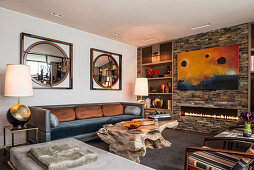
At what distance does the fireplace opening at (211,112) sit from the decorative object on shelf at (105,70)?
2.11 m

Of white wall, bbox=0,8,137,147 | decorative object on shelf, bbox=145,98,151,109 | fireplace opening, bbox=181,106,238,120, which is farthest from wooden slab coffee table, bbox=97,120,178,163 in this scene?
→ decorative object on shelf, bbox=145,98,151,109

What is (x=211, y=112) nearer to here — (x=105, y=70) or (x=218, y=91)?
(x=218, y=91)

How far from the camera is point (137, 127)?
2750 millimetres

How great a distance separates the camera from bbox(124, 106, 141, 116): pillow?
14.4 feet

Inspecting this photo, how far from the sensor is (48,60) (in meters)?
3.72

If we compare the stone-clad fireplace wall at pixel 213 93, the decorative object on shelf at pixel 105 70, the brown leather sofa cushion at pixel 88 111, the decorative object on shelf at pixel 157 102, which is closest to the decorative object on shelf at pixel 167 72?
the stone-clad fireplace wall at pixel 213 93

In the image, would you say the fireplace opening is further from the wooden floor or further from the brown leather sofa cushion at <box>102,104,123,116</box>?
the wooden floor

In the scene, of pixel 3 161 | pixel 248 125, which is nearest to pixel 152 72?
pixel 248 125

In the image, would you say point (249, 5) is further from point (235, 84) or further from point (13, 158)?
point (13, 158)

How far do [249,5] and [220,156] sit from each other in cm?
287

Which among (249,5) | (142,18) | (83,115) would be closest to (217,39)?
(249,5)

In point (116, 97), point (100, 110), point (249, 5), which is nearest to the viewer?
point (249, 5)

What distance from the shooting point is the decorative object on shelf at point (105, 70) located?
4590mm

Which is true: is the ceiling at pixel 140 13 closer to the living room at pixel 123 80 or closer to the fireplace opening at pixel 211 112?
the living room at pixel 123 80
